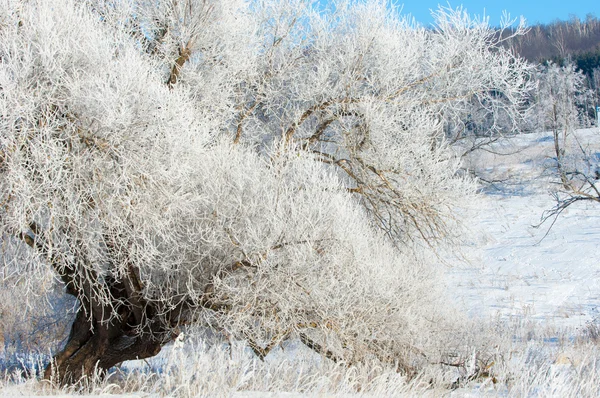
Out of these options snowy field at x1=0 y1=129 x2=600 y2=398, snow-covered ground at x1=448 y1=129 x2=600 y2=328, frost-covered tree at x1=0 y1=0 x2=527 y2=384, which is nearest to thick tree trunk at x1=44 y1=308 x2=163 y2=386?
frost-covered tree at x1=0 y1=0 x2=527 y2=384

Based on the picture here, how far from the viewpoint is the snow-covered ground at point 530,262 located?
461 inches

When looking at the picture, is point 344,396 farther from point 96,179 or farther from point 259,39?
point 259,39

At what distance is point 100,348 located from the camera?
6.99 meters

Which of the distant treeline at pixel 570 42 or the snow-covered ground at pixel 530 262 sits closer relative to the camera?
the snow-covered ground at pixel 530 262

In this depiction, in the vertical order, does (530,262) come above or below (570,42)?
below

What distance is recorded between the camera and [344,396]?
3820mm

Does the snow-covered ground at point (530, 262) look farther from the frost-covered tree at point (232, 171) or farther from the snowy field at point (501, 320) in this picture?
the frost-covered tree at point (232, 171)

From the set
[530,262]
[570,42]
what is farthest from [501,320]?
[570,42]

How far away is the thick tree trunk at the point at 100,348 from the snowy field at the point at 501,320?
40cm

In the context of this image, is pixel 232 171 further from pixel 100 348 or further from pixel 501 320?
pixel 501 320

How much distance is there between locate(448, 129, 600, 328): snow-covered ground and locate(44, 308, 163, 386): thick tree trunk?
486 cm

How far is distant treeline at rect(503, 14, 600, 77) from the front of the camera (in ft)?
206

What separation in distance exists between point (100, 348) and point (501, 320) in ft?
21.8

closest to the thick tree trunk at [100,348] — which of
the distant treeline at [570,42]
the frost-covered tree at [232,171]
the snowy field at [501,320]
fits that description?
the frost-covered tree at [232,171]
